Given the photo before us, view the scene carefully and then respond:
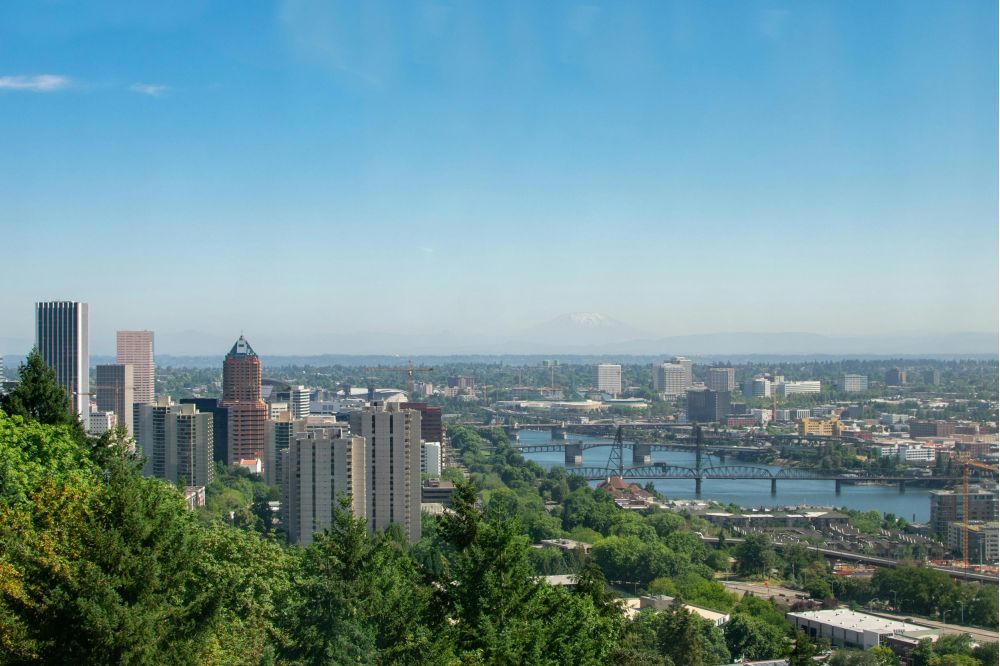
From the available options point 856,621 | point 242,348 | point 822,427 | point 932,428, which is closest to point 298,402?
point 242,348

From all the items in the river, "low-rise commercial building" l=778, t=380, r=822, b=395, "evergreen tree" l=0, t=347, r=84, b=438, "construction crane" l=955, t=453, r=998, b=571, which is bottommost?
the river

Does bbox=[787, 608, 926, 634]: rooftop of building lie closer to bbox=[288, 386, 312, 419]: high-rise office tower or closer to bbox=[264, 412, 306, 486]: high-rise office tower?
bbox=[264, 412, 306, 486]: high-rise office tower

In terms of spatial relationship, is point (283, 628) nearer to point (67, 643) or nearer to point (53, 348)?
point (67, 643)

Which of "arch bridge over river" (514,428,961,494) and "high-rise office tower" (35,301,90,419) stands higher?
"high-rise office tower" (35,301,90,419)

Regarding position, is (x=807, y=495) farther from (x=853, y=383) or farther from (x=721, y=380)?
(x=721, y=380)

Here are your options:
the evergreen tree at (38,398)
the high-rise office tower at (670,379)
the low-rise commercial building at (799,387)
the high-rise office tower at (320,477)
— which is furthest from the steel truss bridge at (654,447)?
the evergreen tree at (38,398)

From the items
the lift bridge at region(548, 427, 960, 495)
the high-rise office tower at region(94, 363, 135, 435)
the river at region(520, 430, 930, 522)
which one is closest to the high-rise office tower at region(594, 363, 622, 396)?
the river at region(520, 430, 930, 522)

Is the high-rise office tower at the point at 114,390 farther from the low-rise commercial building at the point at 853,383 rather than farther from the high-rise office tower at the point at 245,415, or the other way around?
the low-rise commercial building at the point at 853,383
